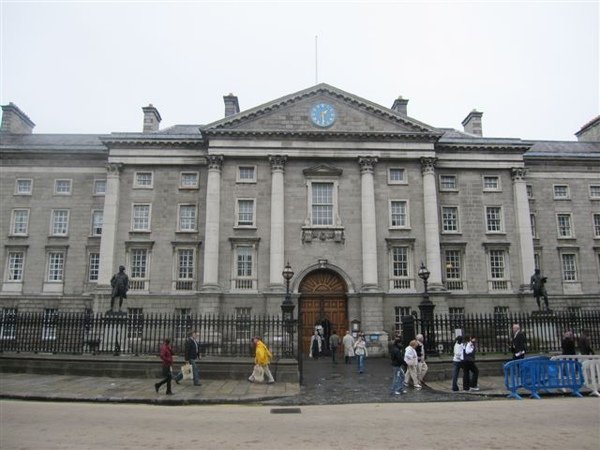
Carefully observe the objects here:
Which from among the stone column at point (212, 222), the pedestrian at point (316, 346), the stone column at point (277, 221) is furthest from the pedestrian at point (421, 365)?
the stone column at point (212, 222)

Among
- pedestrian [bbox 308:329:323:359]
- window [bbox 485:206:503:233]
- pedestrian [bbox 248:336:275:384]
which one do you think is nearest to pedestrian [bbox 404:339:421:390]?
pedestrian [bbox 248:336:275:384]

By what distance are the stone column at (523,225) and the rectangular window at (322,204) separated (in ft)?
46.9

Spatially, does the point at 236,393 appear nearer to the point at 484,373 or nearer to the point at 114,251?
the point at 484,373

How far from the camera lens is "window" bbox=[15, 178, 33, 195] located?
3975cm

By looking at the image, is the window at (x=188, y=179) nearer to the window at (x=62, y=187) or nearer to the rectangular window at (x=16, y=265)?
the window at (x=62, y=187)

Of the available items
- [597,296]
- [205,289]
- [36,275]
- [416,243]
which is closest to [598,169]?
[597,296]

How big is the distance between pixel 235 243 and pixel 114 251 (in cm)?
877

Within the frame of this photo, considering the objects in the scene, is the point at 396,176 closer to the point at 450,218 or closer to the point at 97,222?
the point at 450,218

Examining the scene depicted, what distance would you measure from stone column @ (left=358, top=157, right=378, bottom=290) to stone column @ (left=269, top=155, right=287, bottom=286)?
5.71 meters

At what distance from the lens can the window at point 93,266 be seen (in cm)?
3806

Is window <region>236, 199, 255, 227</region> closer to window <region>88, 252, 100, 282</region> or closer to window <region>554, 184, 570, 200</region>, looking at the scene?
window <region>88, 252, 100, 282</region>

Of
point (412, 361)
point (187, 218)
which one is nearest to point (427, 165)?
point (187, 218)

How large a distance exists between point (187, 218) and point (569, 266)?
1192 inches

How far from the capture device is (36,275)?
3806 centimetres
